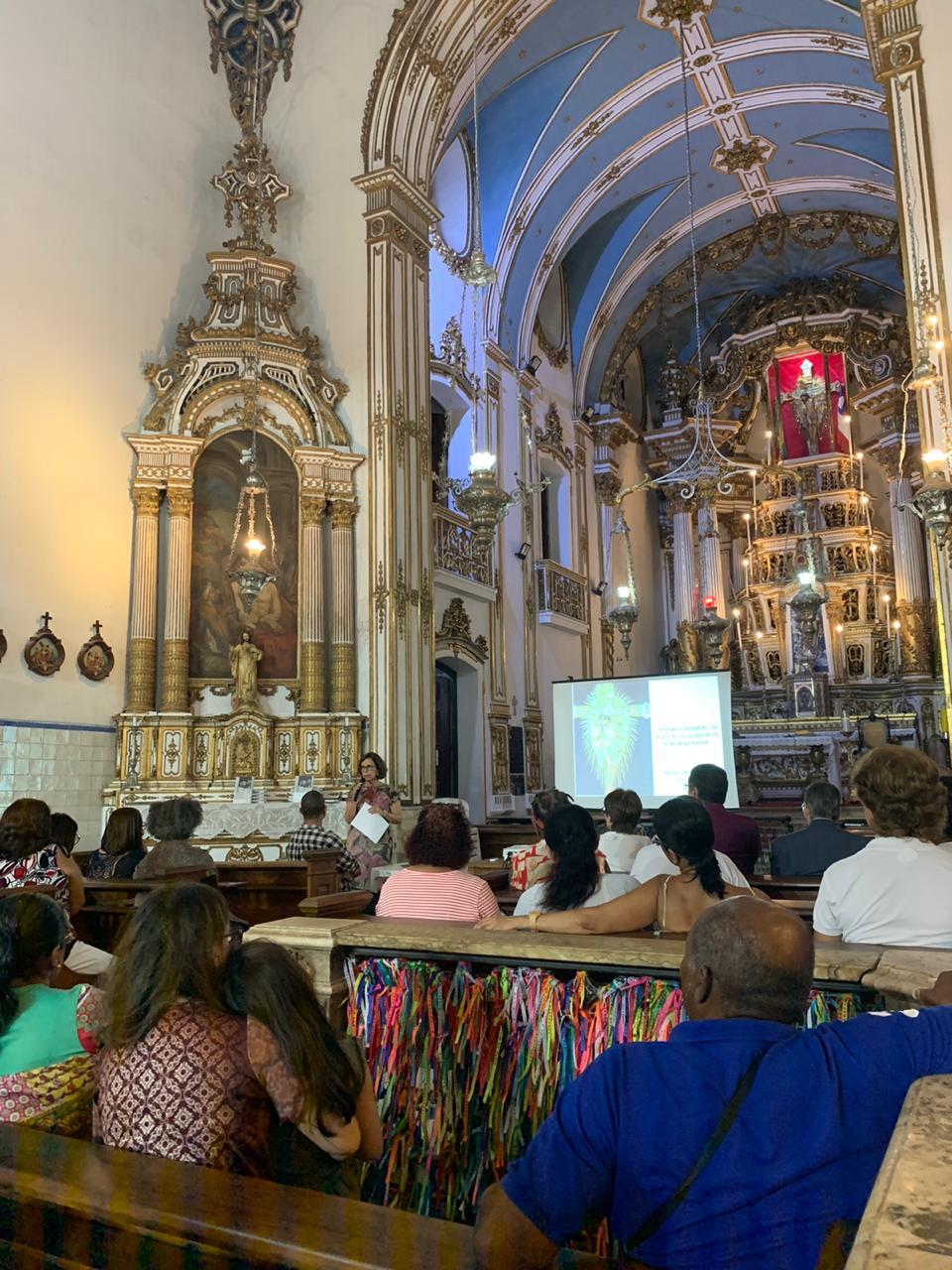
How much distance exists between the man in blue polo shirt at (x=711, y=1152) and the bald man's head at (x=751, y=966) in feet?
0.19

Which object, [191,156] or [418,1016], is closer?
[418,1016]

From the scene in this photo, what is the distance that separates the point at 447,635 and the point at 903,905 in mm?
8786

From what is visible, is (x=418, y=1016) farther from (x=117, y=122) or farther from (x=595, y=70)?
(x=595, y=70)

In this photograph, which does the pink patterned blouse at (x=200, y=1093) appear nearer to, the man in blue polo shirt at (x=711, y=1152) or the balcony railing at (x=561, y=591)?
the man in blue polo shirt at (x=711, y=1152)

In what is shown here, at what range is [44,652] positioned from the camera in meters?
7.42

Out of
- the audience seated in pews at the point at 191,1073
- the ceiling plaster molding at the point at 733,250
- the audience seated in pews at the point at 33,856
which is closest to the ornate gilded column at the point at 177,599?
the audience seated in pews at the point at 33,856

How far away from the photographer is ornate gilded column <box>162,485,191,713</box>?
814 centimetres

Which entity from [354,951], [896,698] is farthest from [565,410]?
[354,951]

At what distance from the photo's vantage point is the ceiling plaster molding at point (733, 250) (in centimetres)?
1581

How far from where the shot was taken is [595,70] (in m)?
11.9

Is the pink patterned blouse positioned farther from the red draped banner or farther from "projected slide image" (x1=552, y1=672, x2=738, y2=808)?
the red draped banner

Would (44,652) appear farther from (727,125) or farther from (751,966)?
(727,125)

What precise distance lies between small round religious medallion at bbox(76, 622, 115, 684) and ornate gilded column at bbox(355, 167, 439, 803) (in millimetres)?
2208

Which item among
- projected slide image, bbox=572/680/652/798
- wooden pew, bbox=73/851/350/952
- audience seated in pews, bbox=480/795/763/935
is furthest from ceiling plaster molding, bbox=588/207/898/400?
audience seated in pews, bbox=480/795/763/935
